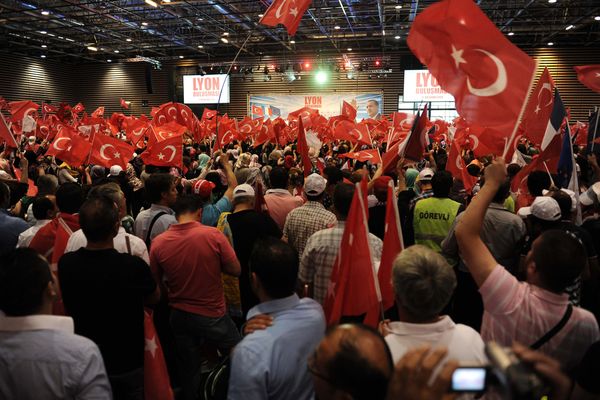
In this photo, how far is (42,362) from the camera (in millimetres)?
1636

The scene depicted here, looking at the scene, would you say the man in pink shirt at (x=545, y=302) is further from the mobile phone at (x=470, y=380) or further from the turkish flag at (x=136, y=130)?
the turkish flag at (x=136, y=130)

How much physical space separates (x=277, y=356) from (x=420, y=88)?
76.5 ft

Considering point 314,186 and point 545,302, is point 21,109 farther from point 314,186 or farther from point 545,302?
point 545,302

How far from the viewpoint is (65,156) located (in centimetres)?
670

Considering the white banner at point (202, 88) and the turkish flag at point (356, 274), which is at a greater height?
the white banner at point (202, 88)

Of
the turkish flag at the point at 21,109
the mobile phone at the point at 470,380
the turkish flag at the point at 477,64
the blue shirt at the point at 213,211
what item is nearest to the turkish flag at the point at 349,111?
the turkish flag at the point at 21,109

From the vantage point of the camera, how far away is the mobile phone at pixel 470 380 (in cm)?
86

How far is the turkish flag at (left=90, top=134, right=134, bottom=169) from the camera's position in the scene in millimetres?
6289

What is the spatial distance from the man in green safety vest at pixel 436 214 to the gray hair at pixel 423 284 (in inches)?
94.9

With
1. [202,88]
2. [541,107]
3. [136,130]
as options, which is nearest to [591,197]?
[541,107]

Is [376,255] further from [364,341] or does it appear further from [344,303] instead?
[364,341]

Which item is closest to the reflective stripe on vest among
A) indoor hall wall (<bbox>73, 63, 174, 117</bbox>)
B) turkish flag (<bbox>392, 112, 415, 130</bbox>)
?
turkish flag (<bbox>392, 112, 415, 130</bbox>)

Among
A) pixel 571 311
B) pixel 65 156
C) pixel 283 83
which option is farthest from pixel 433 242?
pixel 283 83

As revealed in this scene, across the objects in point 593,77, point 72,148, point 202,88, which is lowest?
point 72,148
